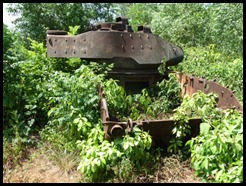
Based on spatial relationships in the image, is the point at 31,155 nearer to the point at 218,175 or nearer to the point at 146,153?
the point at 146,153

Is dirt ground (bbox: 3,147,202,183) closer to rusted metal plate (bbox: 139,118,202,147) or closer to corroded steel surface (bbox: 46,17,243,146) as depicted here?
rusted metal plate (bbox: 139,118,202,147)

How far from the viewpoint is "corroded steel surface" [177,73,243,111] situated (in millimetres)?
4117

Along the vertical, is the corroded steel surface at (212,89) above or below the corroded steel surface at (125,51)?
below

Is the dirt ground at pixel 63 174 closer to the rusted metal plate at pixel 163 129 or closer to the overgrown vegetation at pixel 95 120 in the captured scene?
the overgrown vegetation at pixel 95 120

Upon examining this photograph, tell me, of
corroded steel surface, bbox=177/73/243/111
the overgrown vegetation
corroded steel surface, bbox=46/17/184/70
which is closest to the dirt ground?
the overgrown vegetation

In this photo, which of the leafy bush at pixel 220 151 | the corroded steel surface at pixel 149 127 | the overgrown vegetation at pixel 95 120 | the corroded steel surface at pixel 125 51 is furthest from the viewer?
the corroded steel surface at pixel 125 51

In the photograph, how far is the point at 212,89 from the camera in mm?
4695

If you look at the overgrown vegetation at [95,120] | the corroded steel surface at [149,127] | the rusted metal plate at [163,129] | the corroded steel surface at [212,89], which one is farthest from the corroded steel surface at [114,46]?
the rusted metal plate at [163,129]

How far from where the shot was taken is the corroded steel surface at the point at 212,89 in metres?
4.12

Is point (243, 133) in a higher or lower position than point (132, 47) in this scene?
lower

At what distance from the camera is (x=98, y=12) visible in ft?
39.7

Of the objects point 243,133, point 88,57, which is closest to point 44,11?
point 88,57

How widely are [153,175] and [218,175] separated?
0.80 metres

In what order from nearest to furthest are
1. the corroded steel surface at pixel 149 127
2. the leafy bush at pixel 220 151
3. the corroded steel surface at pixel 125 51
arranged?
the leafy bush at pixel 220 151 < the corroded steel surface at pixel 149 127 < the corroded steel surface at pixel 125 51
